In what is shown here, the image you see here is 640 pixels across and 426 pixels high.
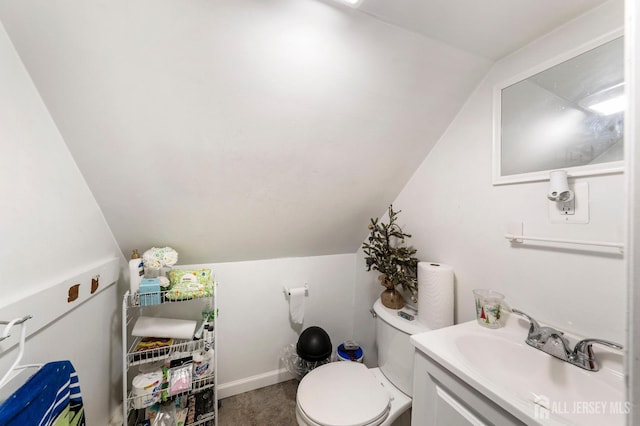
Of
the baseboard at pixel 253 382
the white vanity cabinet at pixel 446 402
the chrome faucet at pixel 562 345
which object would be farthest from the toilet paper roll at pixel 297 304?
the chrome faucet at pixel 562 345

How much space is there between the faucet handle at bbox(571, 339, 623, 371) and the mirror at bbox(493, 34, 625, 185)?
58 cm

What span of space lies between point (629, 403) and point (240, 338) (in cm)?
185

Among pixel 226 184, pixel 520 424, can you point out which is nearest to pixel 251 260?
pixel 226 184

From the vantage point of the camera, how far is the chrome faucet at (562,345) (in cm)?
75

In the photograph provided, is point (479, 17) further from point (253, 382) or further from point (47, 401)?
point (253, 382)

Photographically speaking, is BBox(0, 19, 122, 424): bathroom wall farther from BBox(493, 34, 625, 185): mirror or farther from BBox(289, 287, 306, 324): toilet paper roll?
BBox(493, 34, 625, 185): mirror

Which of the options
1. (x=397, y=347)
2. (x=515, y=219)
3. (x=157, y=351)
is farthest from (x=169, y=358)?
(x=515, y=219)

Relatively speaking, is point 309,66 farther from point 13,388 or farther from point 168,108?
point 13,388

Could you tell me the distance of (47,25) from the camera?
2.24 feet

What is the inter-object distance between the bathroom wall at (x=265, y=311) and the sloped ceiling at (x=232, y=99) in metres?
0.40

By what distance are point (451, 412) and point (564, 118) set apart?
1.16 metres

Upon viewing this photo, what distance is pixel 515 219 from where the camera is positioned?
101 centimetres

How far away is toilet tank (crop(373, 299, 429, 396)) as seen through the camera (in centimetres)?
116

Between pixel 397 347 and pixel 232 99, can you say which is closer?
pixel 232 99
